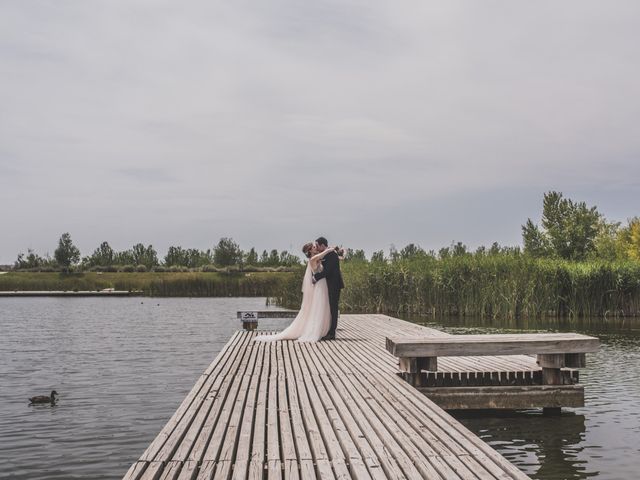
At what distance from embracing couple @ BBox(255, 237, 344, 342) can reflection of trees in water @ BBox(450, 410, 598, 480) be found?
13.5 ft

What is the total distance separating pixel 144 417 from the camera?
10078mm

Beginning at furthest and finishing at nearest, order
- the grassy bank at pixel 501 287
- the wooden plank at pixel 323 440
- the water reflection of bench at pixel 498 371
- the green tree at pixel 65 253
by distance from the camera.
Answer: the green tree at pixel 65 253, the grassy bank at pixel 501 287, the water reflection of bench at pixel 498 371, the wooden plank at pixel 323 440

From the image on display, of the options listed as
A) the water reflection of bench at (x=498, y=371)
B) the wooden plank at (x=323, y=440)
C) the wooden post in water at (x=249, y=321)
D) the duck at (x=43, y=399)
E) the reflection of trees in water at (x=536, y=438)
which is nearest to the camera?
the wooden plank at (x=323, y=440)

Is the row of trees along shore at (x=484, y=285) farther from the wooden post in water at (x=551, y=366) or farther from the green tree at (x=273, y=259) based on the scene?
the green tree at (x=273, y=259)

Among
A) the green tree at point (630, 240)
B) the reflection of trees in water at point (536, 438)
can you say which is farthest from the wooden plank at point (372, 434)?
the green tree at point (630, 240)

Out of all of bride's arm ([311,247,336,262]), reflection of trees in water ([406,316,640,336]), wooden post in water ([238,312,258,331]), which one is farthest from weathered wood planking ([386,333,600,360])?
reflection of trees in water ([406,316,640,336])

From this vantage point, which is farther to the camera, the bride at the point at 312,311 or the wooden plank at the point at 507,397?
the bride at the point at 312,311

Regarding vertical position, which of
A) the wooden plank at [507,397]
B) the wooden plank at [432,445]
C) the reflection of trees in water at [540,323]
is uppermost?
the reflection of trees in water at [540,323]

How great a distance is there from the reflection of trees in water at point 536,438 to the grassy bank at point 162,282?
3520 centimetres

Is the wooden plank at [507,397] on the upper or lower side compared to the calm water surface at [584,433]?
upper

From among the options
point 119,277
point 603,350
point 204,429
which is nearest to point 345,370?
point 204,429

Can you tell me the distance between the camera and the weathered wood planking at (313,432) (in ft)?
16.0

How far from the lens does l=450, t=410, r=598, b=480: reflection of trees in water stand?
754 cm

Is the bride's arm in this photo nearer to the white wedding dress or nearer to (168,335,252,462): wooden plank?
the white wedding dress
